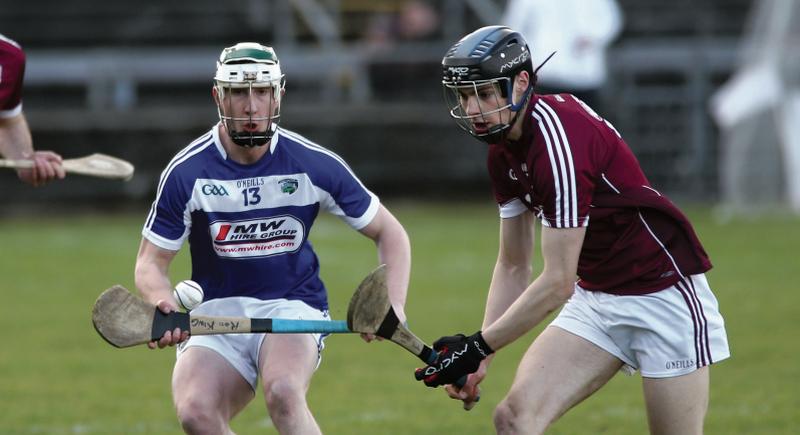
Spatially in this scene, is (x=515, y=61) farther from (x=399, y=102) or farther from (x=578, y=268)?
(x=399, y=102)

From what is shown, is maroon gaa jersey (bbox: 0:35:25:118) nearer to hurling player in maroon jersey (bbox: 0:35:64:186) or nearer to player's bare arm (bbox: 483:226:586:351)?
hurling player in maroon jersey (bbox: 0:35:64:186)

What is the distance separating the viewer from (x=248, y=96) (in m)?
4.74

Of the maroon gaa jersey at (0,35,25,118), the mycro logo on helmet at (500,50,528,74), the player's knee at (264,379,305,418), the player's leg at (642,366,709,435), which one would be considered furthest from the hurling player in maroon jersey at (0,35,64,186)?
the player's leg at (642,366,709,435)

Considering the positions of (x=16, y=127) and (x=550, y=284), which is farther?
(x=16, y=127)

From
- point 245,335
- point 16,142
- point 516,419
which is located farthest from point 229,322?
point 16,142

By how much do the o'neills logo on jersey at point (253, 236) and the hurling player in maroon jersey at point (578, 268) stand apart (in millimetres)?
734

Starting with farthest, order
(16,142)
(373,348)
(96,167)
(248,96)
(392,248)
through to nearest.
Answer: (373,348)
(16,142)
(96,167)
(392,248)
(248,96)

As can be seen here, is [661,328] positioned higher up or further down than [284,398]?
higher up

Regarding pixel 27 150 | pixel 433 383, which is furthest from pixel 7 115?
pixel 433 383

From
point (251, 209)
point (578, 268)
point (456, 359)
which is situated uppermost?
point (251, 209)

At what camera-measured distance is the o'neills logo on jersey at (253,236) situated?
4887 mm

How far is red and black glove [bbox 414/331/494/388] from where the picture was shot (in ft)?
Answer: 14.9

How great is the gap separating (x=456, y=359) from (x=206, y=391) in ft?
2.93

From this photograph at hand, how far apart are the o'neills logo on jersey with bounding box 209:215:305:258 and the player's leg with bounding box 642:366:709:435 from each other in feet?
4.73
